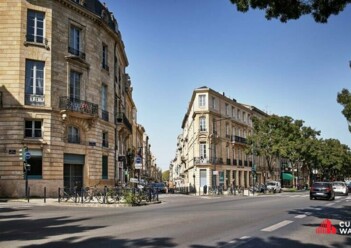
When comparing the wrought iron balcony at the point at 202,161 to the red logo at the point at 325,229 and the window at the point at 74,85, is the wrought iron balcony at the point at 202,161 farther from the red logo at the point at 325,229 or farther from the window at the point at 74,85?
the red logo at the point at 325,229

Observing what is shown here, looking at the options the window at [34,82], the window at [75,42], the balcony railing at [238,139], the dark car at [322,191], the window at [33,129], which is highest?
the window at [75,42]

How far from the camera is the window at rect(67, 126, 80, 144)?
105 feet

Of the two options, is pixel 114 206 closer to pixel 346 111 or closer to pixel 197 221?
pixel 197 221

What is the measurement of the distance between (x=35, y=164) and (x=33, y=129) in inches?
98.4

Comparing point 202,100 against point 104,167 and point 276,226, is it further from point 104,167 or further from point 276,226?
point 276,226

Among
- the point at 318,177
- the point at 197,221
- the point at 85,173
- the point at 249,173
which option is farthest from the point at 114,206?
the point at 318,177

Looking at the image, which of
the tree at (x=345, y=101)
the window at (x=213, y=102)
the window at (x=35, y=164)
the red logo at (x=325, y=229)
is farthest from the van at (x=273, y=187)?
the red logo at (x=325, y=229)

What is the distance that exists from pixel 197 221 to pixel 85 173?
69.9 ft

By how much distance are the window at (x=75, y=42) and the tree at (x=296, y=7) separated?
76.6 ft

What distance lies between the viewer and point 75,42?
1312 inches

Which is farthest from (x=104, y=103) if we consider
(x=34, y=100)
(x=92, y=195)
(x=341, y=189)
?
(x=341, y=189)

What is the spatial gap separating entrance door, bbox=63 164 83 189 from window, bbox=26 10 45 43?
970 centimetres

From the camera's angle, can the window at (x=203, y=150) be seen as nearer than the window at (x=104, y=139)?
No

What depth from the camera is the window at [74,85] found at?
32281mm
